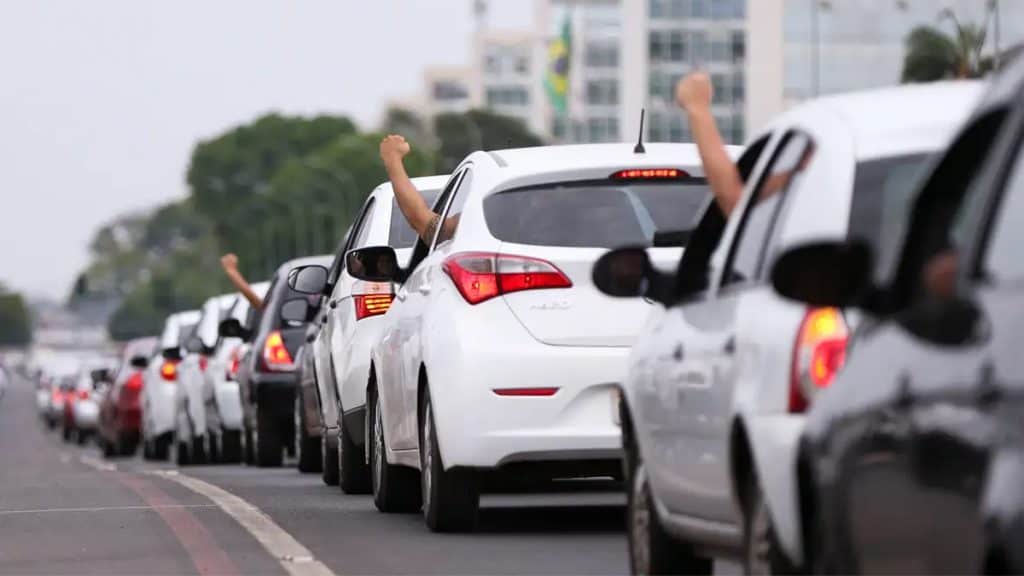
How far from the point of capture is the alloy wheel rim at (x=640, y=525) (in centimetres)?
902

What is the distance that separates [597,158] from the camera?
41.9 ft

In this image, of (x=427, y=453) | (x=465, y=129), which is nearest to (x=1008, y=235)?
(x=427, y=453)

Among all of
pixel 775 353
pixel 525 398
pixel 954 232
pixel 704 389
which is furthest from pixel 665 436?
pixel 525 398

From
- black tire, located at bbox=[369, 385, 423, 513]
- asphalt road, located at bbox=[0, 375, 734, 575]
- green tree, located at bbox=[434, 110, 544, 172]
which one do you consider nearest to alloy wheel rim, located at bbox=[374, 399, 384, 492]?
black tire, located at bbox=[369, 385, 423, 513]

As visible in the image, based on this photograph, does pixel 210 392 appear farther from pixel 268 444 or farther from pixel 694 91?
pixel 694 91

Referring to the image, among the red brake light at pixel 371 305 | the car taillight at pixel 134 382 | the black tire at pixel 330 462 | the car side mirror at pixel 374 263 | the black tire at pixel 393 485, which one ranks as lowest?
the car taillight at pixel 134 382

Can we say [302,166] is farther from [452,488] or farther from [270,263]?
[452,488]

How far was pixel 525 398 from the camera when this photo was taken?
1222 cm

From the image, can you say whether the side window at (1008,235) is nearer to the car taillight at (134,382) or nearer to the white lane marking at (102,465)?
the white lane marking at (102,465)

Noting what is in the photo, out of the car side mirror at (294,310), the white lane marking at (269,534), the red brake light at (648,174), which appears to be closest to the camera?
the white lane marking at (269,534)

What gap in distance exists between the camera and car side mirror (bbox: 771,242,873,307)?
19.4 ft

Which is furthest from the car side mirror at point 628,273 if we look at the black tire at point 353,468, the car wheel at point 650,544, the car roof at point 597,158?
the black tire at point 353,468

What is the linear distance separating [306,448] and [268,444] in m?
2.94

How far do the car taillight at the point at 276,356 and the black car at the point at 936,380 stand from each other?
17.5 metres
